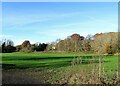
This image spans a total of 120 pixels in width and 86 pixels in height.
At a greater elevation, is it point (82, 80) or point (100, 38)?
point (100, 38)

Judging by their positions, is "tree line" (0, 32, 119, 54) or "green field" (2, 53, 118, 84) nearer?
"green field" (2, 53, 118, 84)

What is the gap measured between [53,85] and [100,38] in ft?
123

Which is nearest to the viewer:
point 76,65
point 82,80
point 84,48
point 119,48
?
point 82,80

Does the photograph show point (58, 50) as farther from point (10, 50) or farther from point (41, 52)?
point (10, 50)

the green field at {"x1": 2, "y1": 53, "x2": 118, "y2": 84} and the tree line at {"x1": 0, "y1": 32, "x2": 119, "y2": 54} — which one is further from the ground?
the tree line at {"x1": 0, "y1": 32, "x2": 119, "y2": 54}

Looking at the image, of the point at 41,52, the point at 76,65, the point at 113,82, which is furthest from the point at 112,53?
the point at 113,82

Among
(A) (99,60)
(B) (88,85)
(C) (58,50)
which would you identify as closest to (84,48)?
(C) (58,50)

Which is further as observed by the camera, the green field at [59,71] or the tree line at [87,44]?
the tree line at [87,44]

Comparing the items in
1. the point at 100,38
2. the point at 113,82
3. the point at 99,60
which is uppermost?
the point at 100,38

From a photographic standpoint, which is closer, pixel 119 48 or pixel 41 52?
pixel 119 48

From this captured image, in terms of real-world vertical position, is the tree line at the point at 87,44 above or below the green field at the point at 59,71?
above

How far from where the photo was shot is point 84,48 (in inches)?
1799

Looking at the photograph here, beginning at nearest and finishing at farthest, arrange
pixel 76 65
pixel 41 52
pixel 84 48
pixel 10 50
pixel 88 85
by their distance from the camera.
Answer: pixel 88 85, pixel 76 65, pixel 84 48, pixel 10 50, pixel 41 52

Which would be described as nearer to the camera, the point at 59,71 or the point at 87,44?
the point at 59,71
